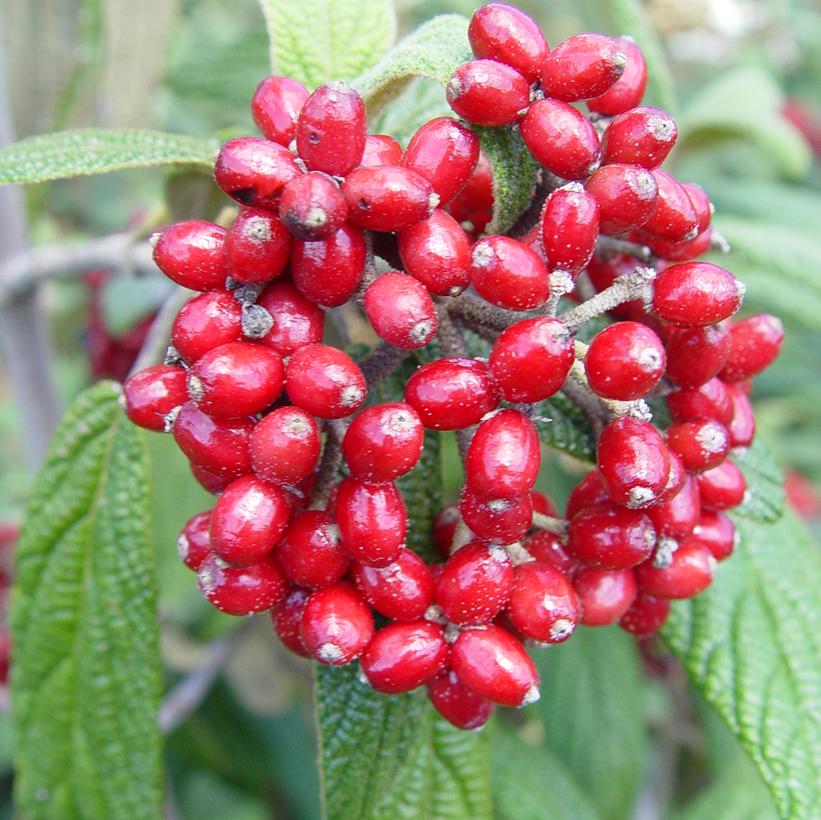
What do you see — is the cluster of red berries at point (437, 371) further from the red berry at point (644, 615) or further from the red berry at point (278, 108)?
the red berry at point (644, 615)

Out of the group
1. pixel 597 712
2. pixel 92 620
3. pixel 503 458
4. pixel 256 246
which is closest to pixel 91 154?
pixel 256 246

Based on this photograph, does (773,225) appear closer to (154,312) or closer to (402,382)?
(402,382)

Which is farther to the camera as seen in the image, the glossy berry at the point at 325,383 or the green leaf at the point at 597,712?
the green leaf at the point at 597,712

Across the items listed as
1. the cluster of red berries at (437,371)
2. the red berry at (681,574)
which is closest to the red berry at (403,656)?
the cluster of red berries at (437,371)

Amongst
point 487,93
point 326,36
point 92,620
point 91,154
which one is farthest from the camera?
point 92,620

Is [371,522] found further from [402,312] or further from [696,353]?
[696,353]

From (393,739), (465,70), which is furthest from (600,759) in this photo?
(465,70)
